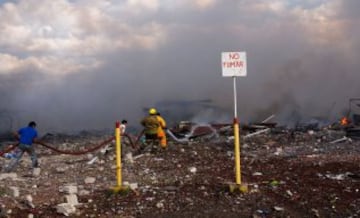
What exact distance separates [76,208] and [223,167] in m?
4.50

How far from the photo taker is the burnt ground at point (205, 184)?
7004 mm

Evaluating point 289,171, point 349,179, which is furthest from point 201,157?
point 349,179

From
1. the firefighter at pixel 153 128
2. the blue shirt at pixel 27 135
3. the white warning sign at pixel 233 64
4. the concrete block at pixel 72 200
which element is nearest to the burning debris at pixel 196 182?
the concrete block at pixel 72 200

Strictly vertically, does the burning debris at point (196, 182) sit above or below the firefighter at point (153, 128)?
below

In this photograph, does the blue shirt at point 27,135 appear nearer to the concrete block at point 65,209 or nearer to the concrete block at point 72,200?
the concrete block at point 72,200

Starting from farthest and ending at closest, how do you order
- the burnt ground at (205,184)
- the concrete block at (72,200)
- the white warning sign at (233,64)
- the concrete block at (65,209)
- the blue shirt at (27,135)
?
1. the blue shirt at (27,135)
2. the white warning sign at (233,64)
3. the concrete block at (72,200)
4. the burnt ground at (205,184)
5. the concrete block at (65,209)

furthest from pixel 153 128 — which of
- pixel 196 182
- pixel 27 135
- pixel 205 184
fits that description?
pixel 205 184

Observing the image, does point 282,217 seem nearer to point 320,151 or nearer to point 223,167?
point 223,167

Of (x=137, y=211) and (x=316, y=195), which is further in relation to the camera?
(x=316, y=195)

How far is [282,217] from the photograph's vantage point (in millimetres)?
6652

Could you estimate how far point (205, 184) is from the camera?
842 cm

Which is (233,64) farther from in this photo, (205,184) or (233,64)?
(205,184)

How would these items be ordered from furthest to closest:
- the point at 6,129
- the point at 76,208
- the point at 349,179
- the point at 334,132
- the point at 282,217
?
the point at 6,129 → the point at 334,132 → the point at 349,179 → the point at 76,208 → the point at 282,217

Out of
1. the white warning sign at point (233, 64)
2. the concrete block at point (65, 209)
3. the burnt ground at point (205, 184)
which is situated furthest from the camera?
the white warning sign at point (233, 64)
